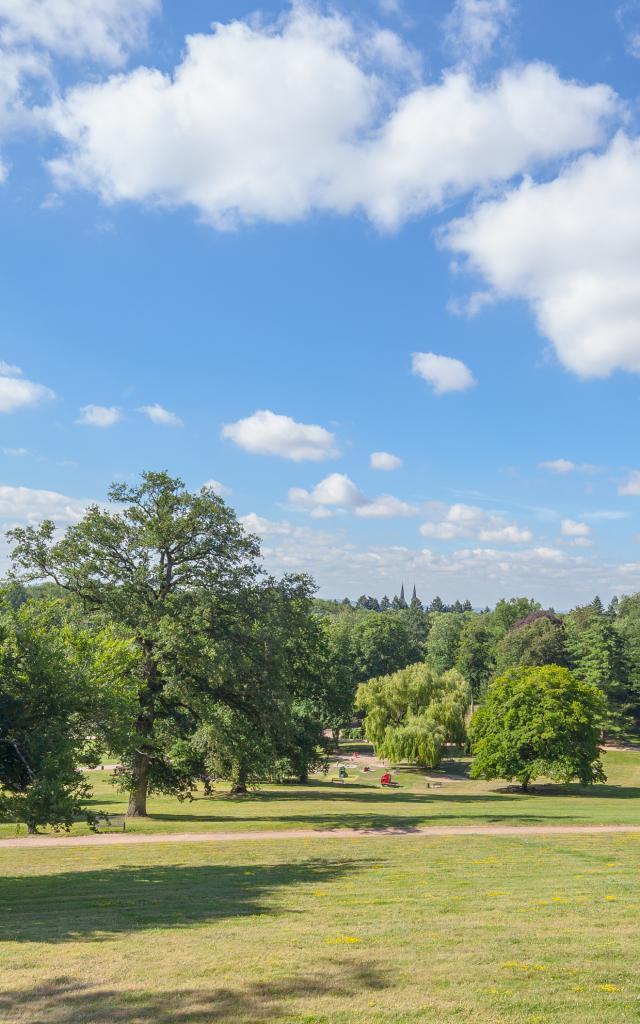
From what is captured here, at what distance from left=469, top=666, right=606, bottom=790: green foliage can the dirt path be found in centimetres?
1660

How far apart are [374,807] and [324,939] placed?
78.4 feet

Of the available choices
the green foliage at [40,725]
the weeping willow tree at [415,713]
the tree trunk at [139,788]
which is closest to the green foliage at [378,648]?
the weeping willow tree at [415,713]

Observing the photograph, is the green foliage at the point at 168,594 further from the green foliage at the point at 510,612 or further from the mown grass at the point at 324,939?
the green foliage at the point at 510,612

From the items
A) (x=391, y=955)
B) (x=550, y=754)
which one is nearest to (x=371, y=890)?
(x=391, y=955)

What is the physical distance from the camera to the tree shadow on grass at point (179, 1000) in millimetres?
8836

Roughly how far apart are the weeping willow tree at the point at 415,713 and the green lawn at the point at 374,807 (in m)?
6.67

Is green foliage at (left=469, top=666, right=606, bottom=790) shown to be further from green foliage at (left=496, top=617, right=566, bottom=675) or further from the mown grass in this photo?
green foliage at (left=496, top=617, right=566, bottom=675)

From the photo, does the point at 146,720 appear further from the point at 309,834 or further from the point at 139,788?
the point at 309,834

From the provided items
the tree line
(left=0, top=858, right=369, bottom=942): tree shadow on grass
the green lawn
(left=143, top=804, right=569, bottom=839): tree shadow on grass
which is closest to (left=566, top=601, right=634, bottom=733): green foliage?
the green lawn

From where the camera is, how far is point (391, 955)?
11141 millimetres

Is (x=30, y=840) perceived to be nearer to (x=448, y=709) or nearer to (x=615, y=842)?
(x=615, y=842)

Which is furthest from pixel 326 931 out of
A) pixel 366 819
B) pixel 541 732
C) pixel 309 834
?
pixel 541 732

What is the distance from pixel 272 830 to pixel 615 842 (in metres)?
12.3

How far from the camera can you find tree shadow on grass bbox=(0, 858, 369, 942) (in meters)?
13.5
